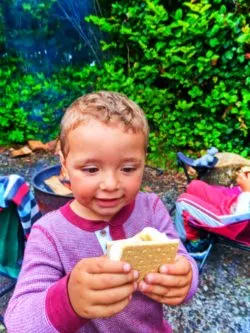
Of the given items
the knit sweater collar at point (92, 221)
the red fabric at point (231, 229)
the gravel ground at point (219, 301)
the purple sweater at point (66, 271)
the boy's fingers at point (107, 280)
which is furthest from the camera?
the red fabric at point (231, 229)

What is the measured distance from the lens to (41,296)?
94 centimetres

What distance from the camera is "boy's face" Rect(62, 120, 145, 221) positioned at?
1003mm

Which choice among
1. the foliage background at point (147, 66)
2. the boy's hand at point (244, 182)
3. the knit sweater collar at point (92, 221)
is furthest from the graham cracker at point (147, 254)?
the foliage background at point (147, 66)

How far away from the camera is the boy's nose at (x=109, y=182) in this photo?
1.01m

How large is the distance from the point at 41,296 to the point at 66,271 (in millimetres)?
148

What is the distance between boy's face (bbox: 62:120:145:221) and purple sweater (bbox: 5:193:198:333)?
92mm

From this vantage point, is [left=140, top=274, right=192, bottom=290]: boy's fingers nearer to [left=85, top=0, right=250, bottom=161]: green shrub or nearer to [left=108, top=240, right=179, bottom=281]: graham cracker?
[left=108, top=240, right=179, bottom=281]: graham cracker

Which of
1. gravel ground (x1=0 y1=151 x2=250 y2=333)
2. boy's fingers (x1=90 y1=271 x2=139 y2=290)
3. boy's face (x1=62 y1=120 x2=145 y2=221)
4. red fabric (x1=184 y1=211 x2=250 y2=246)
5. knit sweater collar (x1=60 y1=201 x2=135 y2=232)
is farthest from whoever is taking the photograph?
red fabric (x1=184 y1=211 x2=250 y2=246)

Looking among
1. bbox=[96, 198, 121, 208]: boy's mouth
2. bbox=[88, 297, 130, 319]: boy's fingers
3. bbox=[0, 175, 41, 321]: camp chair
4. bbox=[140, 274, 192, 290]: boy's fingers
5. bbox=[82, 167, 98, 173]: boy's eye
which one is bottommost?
bbox=[0, 175, 41, 321]: camp chair

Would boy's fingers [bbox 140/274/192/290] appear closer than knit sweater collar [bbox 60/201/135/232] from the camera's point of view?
Yes

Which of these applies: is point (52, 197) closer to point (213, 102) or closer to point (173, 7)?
point (213, 102)

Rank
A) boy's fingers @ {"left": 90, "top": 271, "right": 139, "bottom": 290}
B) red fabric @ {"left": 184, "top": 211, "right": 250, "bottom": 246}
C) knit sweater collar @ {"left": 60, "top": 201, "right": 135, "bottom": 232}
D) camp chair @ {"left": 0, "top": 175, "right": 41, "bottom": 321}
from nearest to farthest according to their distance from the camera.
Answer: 1. boy's fingers @ {"left": 90, "top": 271, "right": 139, "bottom": 290}
2. knit sweater collar @ {"left": 60, "top": 201, "right": 135, "bottom": 232}
3. camp chair @ {"left": 0, "top": 175, "right": 41, "bottom": 321}
4. red fabric @ {"left": 184, "top": 211, "right": 250, "bottom": 246}

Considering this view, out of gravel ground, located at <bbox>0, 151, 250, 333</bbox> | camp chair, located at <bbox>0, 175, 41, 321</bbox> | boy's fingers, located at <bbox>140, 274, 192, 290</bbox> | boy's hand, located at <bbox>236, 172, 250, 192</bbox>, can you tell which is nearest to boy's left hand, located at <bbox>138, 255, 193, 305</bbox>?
boy's fingers, located at <bbox>140, 274, 192, 290</bbox>

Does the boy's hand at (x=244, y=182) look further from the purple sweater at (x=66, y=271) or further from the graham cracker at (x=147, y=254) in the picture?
the graham cracker at (x=147, y=254)
